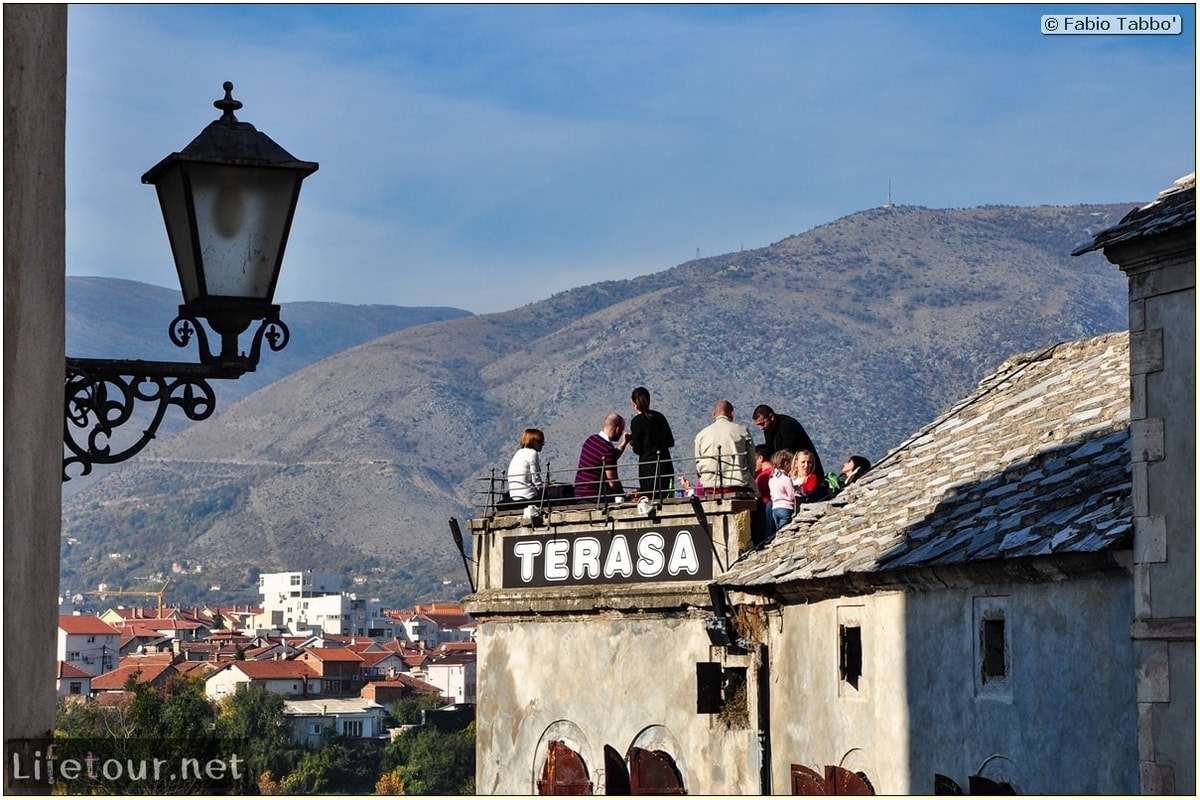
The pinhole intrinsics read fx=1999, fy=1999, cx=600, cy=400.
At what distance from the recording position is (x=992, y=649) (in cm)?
1708

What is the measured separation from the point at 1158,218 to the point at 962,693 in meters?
5.58

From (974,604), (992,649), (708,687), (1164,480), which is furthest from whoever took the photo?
(708,687)

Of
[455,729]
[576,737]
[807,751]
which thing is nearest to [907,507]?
[807,751]

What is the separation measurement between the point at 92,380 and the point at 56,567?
789 millimetres

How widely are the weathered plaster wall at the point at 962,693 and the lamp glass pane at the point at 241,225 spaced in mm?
8815

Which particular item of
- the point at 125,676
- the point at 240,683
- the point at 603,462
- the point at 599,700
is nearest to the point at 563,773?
the point at 599,700

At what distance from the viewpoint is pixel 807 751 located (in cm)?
2173

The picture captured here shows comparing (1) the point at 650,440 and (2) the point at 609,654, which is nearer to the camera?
(1) the point at 650,440

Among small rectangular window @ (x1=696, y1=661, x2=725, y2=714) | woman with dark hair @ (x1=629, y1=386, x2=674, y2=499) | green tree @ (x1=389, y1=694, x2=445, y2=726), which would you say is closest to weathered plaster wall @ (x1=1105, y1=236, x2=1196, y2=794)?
woman with dark hair @ (x1=629, y1=386, x2=674, y2=499)

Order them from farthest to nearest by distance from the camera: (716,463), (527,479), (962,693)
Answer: (527,479) < (716,463) < (962,693)

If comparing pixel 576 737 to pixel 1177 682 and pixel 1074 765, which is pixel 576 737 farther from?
pixel 1177 682

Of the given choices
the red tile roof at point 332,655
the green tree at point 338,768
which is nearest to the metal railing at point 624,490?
the green tree at point 338,768

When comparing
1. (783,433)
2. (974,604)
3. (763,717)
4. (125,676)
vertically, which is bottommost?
(125,676)

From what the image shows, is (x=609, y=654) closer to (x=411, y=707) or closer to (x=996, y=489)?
(x=996, y=489)
